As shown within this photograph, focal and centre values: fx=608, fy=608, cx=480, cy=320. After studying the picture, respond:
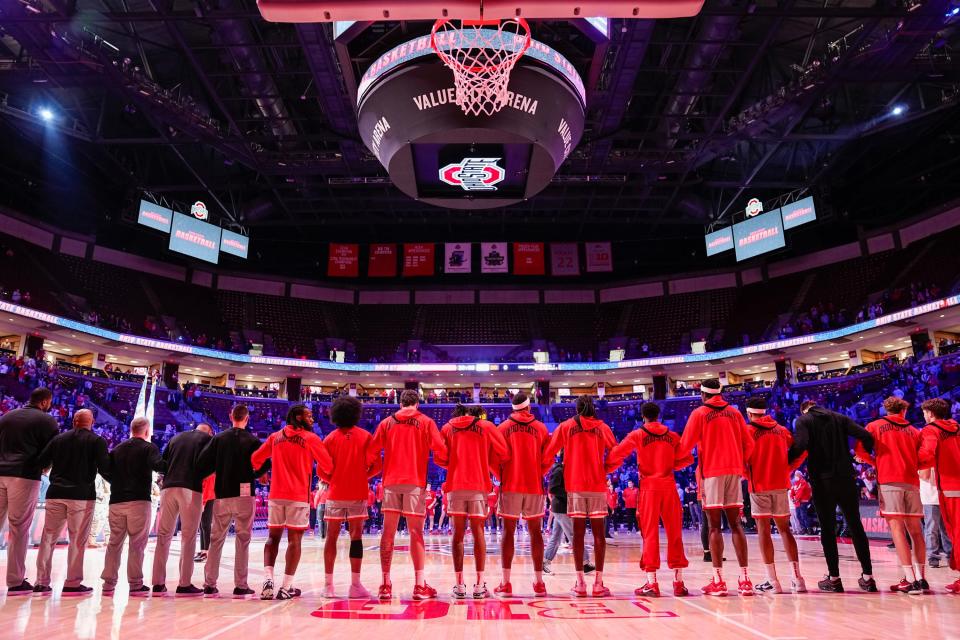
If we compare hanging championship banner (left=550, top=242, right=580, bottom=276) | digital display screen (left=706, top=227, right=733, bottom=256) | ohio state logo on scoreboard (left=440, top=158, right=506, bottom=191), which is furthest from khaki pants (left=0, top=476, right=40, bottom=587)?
hanging championship banner (left=550, top=242, right=580, bottom=276)

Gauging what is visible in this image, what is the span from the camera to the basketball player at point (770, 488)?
6180 mm

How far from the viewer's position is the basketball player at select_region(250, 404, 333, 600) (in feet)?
19.3

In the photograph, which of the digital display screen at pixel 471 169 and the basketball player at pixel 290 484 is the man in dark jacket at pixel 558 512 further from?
the digital display screen at pixel 471 169

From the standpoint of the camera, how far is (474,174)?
1141 centimetres

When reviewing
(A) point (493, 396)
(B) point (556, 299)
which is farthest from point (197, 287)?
(B) point (556, 299)

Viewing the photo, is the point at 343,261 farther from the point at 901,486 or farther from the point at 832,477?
the point at 901,486

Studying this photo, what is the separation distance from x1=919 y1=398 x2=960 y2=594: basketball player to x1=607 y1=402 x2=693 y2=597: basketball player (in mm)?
2589

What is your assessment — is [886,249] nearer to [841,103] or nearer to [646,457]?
[841,103]

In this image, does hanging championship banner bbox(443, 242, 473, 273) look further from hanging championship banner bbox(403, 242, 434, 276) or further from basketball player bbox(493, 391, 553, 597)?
basketball player bbox(493, 391, 553, 597)

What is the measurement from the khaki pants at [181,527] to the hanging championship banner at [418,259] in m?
25.5

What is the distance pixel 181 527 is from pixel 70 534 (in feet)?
3.55

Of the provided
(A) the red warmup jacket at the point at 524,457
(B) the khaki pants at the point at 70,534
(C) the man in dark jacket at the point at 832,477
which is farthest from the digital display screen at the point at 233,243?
(C) the man in dark jacket at the point at 832,477

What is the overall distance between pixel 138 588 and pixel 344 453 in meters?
2.50

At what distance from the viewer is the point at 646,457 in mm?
6293
